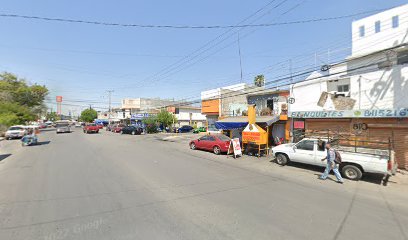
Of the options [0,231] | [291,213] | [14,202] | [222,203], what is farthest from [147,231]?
[14,202]

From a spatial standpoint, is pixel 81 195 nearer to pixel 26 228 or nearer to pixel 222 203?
pixel 26 228

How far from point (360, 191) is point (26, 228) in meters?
9.66

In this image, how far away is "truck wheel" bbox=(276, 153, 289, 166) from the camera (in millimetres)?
11972

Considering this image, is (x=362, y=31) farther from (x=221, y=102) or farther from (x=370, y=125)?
(x=370, y=125)

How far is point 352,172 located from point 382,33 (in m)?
21.8

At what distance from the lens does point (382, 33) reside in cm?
2300

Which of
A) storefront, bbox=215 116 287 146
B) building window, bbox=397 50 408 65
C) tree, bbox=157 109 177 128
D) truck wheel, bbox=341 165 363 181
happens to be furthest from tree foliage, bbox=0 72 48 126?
building window, bbox=397 50 408 65

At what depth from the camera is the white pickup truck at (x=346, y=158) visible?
28.5 feet

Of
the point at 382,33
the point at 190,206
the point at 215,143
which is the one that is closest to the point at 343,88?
the point at 215,143

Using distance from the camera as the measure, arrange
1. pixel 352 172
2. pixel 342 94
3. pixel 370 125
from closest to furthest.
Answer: pixel 352 172
pixel 370 125
pixel 342 94

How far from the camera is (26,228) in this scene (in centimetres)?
450

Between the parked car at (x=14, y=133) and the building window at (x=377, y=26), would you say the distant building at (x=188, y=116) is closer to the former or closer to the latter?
the parked car at (x=14, y=133)

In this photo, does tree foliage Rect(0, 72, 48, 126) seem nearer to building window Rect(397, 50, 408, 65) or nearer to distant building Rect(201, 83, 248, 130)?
distant building Rect(201, 83, 248, 130)

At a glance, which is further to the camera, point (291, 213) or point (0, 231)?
point (291, 213)
